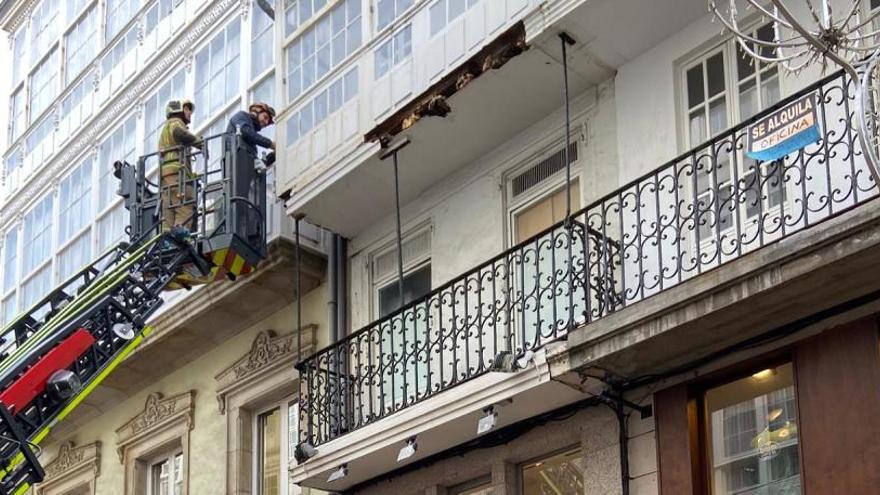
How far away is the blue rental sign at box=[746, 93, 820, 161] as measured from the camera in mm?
11938

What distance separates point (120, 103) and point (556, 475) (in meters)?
10.3

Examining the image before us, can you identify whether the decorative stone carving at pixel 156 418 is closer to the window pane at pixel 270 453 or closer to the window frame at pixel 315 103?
the window pane at pixel 270 453

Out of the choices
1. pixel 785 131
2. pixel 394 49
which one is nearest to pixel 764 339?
pixel 785 131

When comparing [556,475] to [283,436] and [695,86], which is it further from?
[283,436]

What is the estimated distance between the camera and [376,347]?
55.5ft

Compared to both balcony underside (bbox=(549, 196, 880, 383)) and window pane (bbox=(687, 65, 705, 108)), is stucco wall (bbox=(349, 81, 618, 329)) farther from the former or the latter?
balcony underside (bbox=(549, 196, 880, 383))

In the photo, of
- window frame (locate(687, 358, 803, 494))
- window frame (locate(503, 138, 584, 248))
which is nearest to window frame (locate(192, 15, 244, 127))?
window frame (locate(503, 138, 584, 248))

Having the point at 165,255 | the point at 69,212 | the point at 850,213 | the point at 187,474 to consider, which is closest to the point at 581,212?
the point at 850,213

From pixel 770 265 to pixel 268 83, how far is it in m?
9.10

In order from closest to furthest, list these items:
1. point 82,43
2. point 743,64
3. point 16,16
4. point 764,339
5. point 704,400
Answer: point 764,339, point 704,400, point 743,64, point 82,43, point 16,16

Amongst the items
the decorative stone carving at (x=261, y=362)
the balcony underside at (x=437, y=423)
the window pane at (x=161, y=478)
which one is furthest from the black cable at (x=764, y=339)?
the window pane at (x=161, y=478)

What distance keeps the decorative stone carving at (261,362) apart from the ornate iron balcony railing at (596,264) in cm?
137

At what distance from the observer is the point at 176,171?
64.1 feet

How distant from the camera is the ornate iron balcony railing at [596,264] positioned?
12641mm
